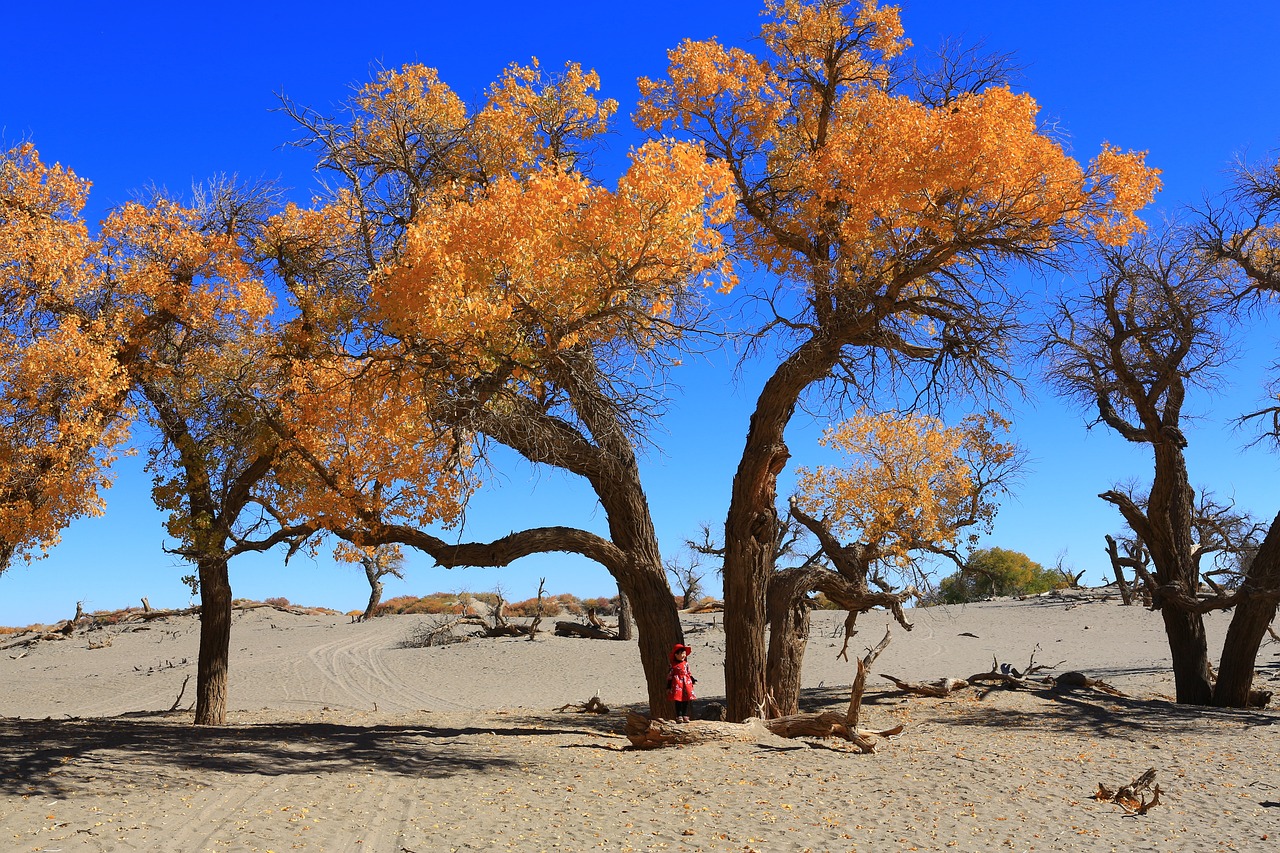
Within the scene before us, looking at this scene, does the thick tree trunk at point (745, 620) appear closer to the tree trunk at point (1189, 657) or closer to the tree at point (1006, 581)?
the tree trunk at point (1189, 657)

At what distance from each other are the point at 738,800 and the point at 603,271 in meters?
5.61

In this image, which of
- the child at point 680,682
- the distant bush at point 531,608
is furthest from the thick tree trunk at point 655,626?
the distant bush at point 531,608

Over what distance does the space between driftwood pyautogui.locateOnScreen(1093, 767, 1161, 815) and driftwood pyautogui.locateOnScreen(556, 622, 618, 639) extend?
23.4 meters

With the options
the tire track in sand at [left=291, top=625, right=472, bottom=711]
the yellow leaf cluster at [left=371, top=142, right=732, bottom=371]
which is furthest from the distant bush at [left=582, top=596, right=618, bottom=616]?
the yellow leaf cluster at [left=371, top=142, right=732, bottom=371]

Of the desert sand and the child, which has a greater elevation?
the child

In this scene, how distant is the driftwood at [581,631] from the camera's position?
32.0m

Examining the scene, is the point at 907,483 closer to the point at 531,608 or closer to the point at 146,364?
the point at 146,364

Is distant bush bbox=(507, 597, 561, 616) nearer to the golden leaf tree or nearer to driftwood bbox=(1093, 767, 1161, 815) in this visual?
the golden leaf tree

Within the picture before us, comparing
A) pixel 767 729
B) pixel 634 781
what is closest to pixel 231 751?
pixel 634 781

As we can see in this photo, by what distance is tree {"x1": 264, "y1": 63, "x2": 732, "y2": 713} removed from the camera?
9.73 meters

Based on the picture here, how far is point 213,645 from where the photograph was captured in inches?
645

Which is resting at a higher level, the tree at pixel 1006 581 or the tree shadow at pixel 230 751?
the tree at pixel 1006 581

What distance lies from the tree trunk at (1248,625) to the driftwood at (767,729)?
328 inches

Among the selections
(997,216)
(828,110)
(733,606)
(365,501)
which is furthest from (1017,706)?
(365,501)
